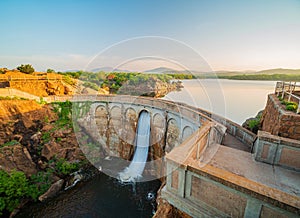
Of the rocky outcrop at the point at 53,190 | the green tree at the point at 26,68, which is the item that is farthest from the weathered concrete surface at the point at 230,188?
the green tree at the point at 26,68

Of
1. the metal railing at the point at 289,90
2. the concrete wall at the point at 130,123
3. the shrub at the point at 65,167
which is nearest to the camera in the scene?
the metal railing at the point at 289,90

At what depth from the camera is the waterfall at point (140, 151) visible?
15.5 metres

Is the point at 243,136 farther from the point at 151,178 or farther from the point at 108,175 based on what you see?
the point at 108,175

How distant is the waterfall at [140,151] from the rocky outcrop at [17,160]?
884cm

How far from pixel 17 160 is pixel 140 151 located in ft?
38.9

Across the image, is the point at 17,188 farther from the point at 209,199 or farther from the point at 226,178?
the point at 226,178

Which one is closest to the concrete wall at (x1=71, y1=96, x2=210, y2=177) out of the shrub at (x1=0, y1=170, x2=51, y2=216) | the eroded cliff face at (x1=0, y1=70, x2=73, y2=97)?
the eroded cliff face at (x1=0, y1=70, x2=73, y2=97)

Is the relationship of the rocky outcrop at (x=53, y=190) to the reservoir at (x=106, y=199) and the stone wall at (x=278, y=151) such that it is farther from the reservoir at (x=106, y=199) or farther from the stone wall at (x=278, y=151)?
the stone wall at (x=278, y=151)

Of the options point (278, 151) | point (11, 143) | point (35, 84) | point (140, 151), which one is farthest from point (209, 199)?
point (35, 84)

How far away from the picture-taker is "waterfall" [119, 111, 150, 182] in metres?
15.5

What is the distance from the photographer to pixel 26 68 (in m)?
26.5

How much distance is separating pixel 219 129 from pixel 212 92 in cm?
466

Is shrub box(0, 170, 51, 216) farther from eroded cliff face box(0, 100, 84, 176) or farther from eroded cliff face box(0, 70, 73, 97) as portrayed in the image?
eroded cliff face box(0, 70, 73, 97)

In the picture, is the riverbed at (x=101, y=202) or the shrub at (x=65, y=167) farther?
the shrub at (x=65, y=167)
